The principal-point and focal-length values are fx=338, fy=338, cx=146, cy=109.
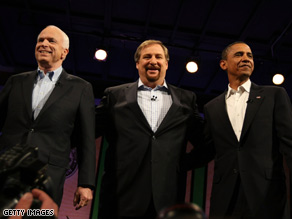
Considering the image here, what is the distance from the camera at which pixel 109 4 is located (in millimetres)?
5719

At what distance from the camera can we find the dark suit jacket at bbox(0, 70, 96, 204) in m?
2.03

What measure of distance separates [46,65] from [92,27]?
14.3 ft

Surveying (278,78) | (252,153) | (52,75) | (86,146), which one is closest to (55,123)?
(86,146)

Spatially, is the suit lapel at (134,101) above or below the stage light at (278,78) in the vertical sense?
below

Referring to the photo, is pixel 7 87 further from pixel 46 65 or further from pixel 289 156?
pixel 289 156

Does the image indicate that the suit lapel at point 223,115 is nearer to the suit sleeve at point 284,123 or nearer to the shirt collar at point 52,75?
the suit sleeve at point 284,123

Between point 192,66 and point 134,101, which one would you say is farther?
point 192,66

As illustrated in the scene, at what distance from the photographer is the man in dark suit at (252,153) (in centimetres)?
221

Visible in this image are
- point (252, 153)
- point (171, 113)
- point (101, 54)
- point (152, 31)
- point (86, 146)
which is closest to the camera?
point (86, 146)

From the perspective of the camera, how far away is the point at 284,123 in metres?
2.32

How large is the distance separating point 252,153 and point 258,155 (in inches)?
1.6

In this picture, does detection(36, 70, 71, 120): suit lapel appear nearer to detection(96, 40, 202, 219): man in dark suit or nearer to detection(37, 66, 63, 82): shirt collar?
detection(37, 66, 63, 82): shirt collar

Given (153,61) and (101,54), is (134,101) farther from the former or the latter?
(101,54)

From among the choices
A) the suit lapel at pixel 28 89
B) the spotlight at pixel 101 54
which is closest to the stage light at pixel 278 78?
the spotlight at pixel 101 54
